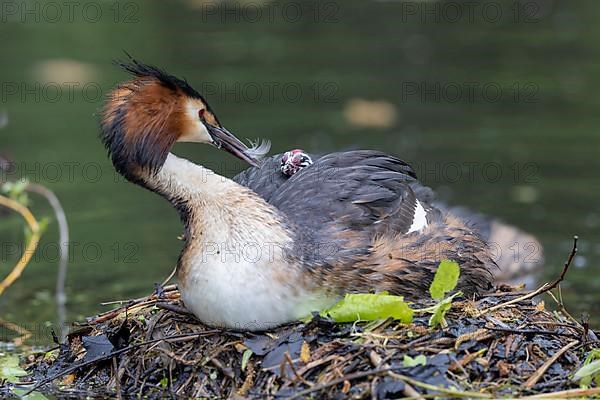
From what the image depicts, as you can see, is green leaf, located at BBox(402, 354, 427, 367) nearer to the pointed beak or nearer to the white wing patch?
the white wing patch

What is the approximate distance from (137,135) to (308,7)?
14.8 meters

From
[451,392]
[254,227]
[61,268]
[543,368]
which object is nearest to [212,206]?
[254,227]

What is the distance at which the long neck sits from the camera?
6.18 metres

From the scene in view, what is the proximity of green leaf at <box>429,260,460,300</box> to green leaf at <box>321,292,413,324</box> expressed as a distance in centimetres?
20

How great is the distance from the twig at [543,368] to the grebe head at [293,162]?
2024 mm

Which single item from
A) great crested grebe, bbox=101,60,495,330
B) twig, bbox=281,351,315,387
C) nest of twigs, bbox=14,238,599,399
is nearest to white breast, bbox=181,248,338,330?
great crested grebe, bbox=101,60,495,330

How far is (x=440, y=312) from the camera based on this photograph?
19.9ft

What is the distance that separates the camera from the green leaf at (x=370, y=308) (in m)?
6.01

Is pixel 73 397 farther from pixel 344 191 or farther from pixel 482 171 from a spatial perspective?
pixel 482 171

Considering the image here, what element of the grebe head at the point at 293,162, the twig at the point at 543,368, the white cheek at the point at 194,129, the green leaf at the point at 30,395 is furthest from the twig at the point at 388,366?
the green leaf at the point at 30,395

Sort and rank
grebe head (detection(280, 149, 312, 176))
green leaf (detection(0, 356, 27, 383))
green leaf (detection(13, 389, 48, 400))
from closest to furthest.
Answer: green leaf (detection(13, 389, 48, 400)), green leaf (detection(0, 356, 27, 383)), grebe head (detection(280, 149, 312, 176))

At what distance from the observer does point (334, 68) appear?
16.4m

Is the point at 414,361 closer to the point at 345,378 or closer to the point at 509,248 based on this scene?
the point at 345,378

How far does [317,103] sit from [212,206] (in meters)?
8.78
